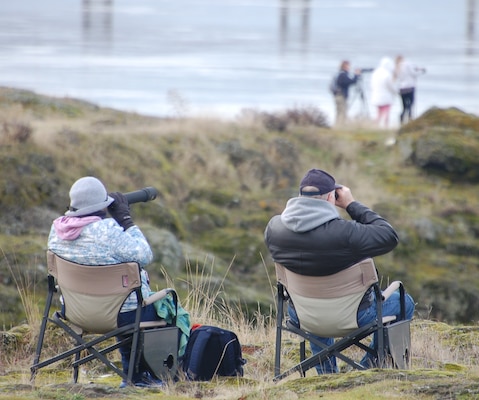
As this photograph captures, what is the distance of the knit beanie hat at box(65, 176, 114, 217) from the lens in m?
6.12

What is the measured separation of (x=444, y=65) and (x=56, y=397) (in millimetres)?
42968

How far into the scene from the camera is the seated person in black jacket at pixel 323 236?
229 inches

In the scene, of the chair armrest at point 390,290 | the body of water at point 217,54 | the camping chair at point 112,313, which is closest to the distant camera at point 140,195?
the camping chair at point 112,313

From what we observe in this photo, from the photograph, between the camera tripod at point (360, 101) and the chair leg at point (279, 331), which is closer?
the chair leg at point (279, 331)

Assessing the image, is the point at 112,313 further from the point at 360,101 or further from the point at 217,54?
the point at 217,54

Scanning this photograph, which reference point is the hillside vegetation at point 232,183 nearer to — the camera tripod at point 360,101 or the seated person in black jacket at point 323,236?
the camera tripod at point 360,101

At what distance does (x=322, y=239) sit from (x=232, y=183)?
1705 cm

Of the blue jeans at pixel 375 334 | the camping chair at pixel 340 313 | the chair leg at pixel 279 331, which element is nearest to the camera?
the camping chair at pixel 340 313

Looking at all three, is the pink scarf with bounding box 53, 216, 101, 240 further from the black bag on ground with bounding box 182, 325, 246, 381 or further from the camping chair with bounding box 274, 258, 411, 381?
the camping chair with bounding box 274, 258, 411, 381

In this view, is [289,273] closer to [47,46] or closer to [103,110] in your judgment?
[103,110]

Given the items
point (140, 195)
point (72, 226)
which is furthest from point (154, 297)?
point (140, 195)

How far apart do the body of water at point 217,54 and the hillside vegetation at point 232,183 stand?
9.08 feet

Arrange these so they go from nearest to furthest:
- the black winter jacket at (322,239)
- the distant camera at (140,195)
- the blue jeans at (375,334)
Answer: the black winter jacket at (322,239)
the blue jeans at (375,334)
the distant camera at (140,195)

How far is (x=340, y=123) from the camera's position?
2783 cm
